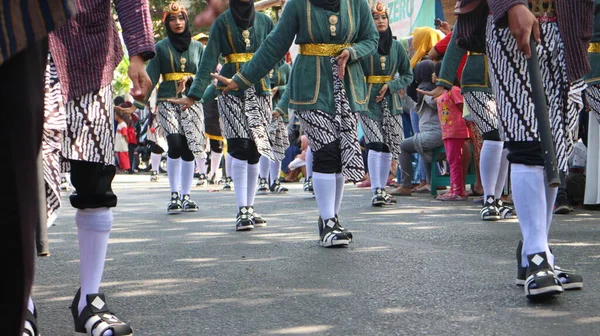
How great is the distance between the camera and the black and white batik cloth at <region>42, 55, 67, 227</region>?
3479mm

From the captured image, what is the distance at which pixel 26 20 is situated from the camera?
6.04 ft

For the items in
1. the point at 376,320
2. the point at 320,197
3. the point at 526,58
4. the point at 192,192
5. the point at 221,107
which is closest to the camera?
the point at 376,320

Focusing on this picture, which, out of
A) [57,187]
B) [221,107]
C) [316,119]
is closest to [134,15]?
[57,187]

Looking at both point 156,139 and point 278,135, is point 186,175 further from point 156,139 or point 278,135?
point 156,139

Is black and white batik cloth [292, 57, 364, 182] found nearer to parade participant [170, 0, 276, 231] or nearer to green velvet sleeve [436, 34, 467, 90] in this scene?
green velvet sleeve [436, 34, 467, 90]

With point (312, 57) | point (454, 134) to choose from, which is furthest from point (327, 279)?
point (454, 134)

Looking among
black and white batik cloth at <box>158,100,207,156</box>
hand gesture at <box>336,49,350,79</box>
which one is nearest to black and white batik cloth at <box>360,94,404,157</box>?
black and white batik cloth at <box>158,100,207,156</box>

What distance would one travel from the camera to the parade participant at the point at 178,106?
35.0ft

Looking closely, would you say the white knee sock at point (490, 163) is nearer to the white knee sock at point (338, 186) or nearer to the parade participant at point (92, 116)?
the white knee sock at point (338, 186)

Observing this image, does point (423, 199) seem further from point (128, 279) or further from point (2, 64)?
point (2, 64)

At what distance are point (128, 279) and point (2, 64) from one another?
374 cm

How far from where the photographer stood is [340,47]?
23.0 feet

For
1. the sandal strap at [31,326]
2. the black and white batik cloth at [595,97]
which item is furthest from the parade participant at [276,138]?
the sandal strap at [31,326]

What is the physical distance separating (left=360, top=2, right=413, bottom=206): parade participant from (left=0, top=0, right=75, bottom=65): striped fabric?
9262mm
